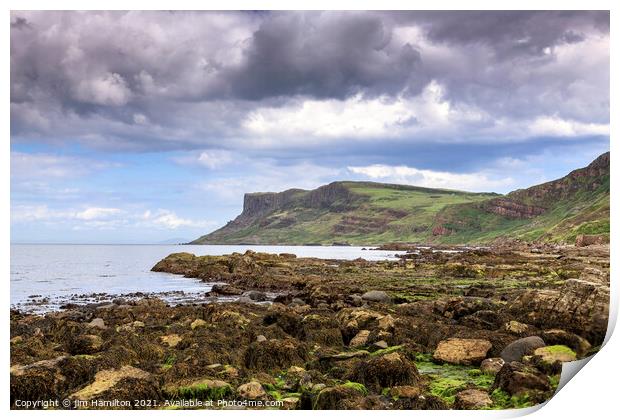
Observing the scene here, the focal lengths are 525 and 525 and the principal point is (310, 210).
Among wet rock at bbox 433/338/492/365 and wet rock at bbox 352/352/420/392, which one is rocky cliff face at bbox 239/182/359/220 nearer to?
wet rock at bbox 433/338/492/365

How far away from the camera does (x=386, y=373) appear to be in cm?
899

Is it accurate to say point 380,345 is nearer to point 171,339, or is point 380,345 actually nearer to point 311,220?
point 171,339

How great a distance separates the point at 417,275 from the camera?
101ft

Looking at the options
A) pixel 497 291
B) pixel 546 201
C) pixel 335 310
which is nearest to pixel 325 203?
pixel 497 291

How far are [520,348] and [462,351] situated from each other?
106 centimetres

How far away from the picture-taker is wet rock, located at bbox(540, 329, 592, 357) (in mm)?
9750

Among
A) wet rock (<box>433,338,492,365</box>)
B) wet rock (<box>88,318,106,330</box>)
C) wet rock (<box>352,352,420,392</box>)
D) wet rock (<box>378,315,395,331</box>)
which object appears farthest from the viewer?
wet rock (<box>88,318,106,330</box>)

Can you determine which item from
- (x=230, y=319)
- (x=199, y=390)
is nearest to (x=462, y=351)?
(x=199, y=390)

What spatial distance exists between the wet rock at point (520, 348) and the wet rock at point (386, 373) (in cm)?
201

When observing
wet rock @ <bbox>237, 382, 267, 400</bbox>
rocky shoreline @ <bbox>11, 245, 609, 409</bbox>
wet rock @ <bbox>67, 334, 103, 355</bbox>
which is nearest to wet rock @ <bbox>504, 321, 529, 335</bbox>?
rocky shoreline @ <bbox>11, 245, 609, 409</bbox>

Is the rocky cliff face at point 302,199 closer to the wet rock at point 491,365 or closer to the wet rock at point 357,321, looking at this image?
the wet rock at point 357,321

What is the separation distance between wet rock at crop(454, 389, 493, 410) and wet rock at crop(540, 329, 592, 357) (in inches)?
101

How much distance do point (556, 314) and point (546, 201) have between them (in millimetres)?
50288

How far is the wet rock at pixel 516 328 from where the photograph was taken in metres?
11.2
